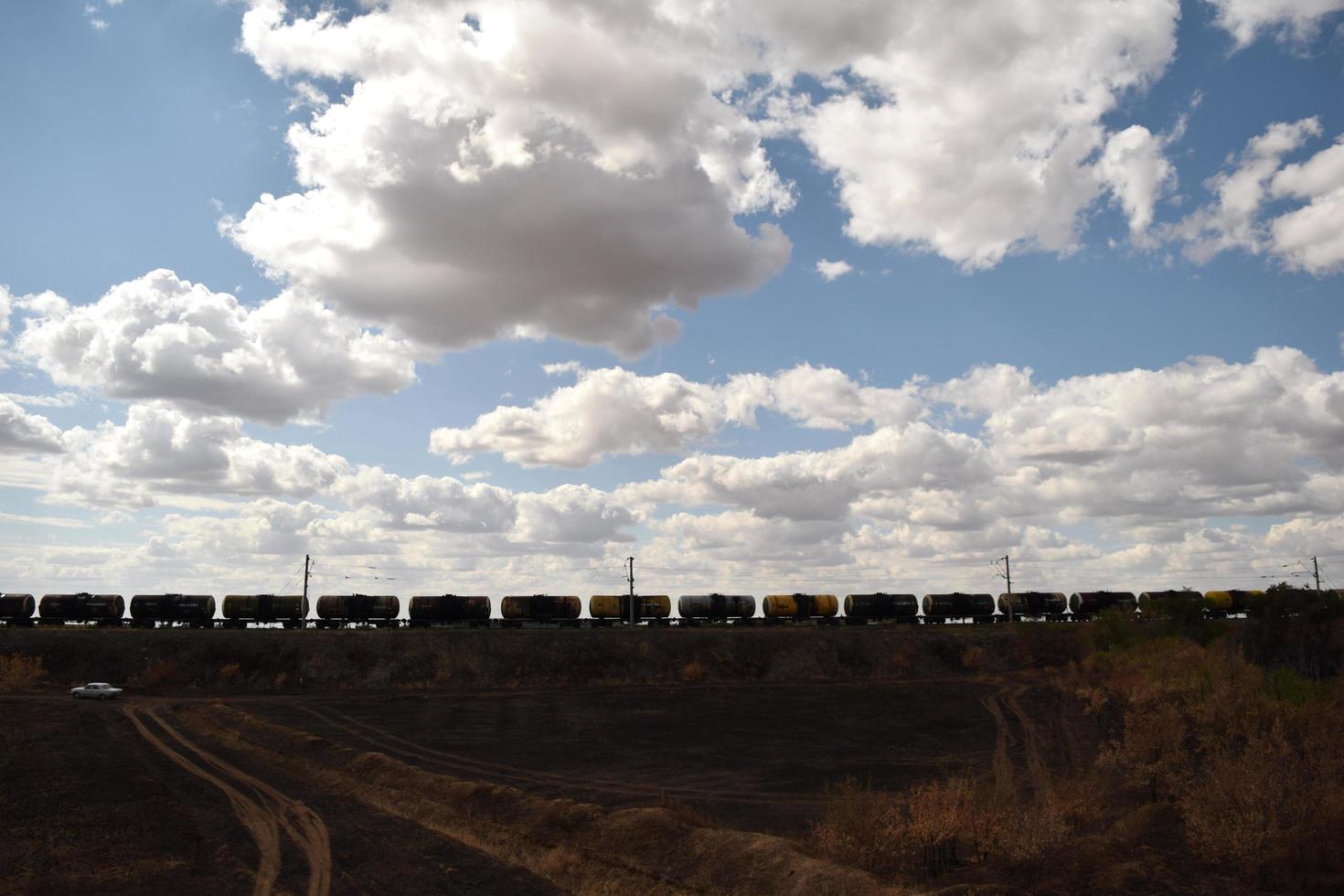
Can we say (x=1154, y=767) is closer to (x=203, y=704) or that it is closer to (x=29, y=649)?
(x=203, y=704)

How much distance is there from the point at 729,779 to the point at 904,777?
23.0ft

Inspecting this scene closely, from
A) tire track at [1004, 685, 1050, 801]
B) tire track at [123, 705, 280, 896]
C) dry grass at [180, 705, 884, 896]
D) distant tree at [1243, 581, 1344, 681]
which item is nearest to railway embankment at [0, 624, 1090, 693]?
distant tree at [1243, 581, 1344, 681]

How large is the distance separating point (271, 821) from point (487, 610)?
2343 inches

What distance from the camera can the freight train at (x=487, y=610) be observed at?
79625 millimetres

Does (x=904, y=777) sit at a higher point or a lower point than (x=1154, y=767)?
lower

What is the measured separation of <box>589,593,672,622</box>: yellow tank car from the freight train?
0.32ft

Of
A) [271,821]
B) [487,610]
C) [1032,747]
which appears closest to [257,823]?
[271,821]

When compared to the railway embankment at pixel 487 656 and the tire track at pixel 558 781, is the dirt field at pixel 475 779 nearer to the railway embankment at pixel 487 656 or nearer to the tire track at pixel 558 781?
the tire track at pixel 558 781

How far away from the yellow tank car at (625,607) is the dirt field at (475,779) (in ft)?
86.3

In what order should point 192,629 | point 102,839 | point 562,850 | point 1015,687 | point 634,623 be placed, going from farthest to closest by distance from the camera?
1. point 634,623
2. point 192,629
3. point 1015,687
4. point 102,839
5. point 562,850

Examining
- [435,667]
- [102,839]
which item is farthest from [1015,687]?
[102,839]

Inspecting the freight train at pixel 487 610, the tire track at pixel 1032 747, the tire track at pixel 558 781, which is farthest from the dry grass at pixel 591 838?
the freight train at pixel 487 610

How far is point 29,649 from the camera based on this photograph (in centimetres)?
6216

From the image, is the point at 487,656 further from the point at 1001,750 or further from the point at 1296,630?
the point at 1296,630
